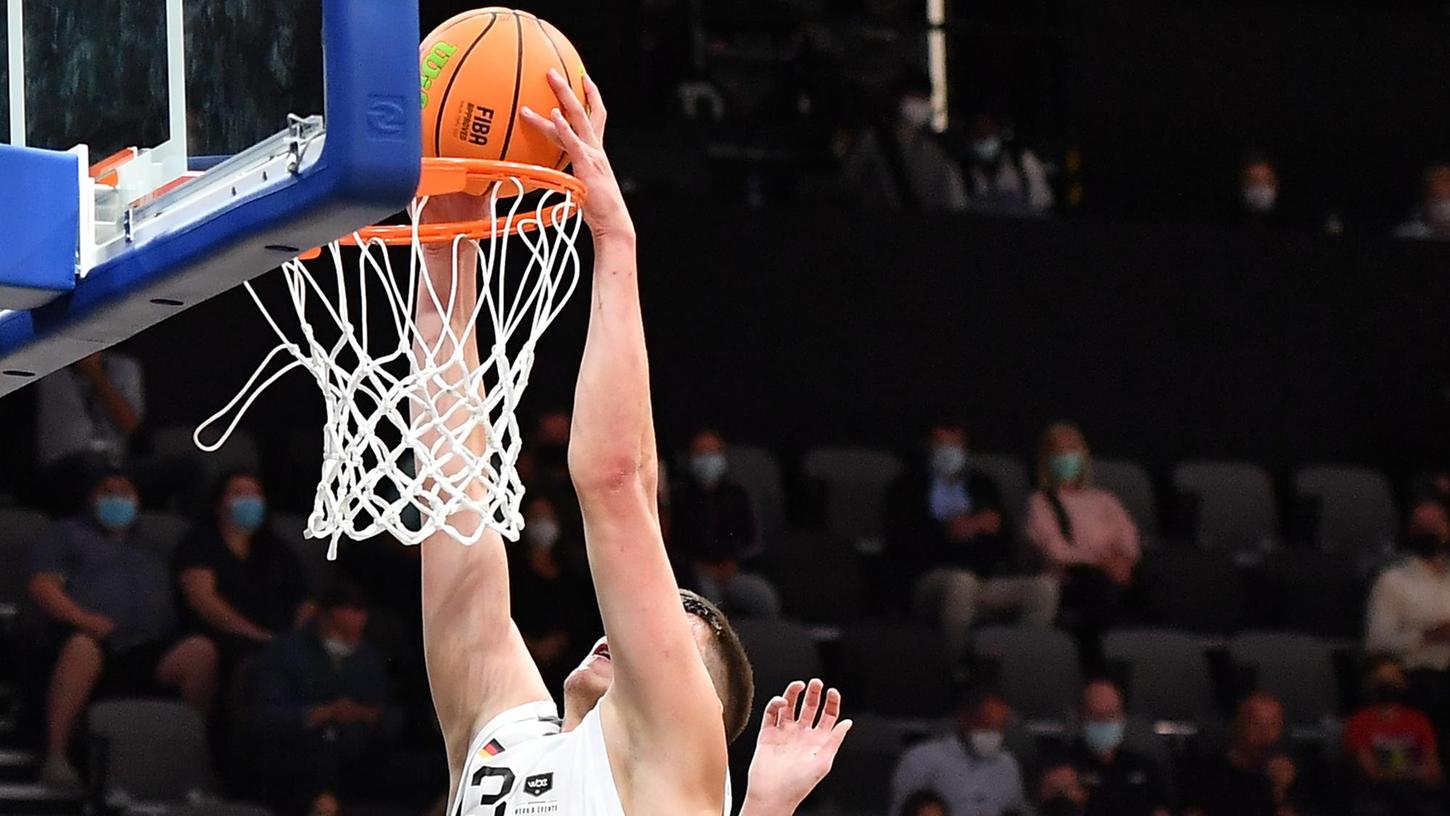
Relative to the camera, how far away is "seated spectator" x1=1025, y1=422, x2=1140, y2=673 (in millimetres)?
9539

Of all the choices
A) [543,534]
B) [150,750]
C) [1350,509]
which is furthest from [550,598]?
[1350,509]

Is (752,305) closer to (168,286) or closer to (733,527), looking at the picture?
(733,527)

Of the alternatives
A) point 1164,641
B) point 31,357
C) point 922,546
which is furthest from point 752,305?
point 31,357

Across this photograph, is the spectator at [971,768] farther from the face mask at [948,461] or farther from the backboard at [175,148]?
the backboard at [175,148]

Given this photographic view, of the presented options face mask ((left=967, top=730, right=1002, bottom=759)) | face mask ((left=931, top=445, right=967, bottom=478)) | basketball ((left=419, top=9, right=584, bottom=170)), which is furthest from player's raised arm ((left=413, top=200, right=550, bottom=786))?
face mask ((left=931, top=445, right=967, bottom=478))

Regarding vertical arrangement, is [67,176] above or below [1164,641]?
above

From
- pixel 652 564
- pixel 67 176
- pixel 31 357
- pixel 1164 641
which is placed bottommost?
pixel 1164 641

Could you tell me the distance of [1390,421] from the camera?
1104 cm

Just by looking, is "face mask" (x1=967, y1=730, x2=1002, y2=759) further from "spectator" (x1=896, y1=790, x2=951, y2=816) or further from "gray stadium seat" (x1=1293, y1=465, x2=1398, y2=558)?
"gray stadium seat" (x1=1293, y1=465, x2=1398, y2=558)

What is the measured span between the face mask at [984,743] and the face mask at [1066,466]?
1.48m

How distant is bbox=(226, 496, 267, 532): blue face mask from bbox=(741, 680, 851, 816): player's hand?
14.9 ft

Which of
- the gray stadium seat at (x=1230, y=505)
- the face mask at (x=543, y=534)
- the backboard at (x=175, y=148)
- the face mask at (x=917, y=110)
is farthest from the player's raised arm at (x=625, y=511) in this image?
the face mask at (x=917, y=110)

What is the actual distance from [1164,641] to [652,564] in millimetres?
6742

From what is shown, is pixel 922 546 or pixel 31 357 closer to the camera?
pixel 31 357
